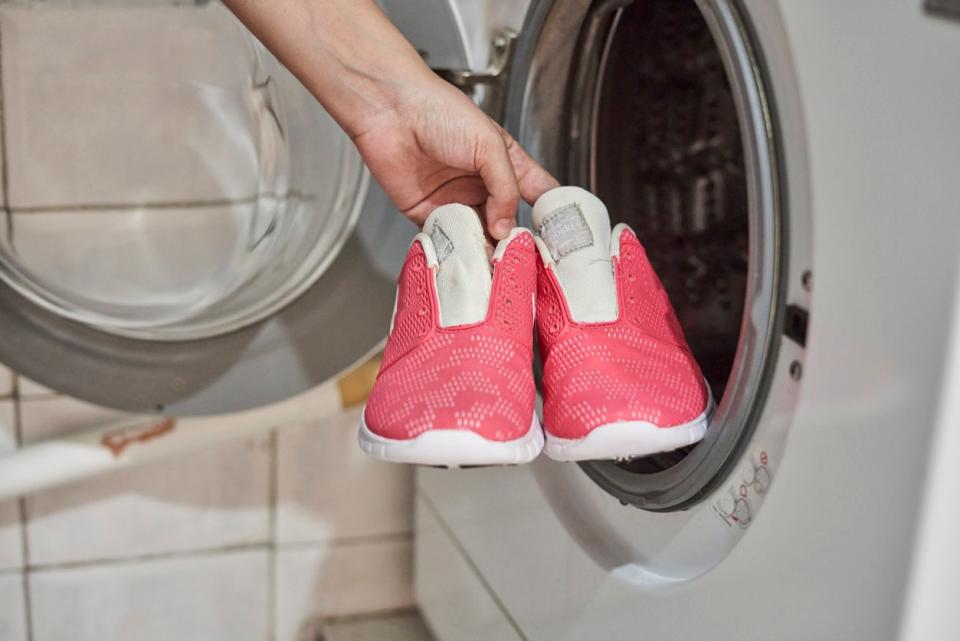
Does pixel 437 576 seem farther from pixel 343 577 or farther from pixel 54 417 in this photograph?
pixel 54 417

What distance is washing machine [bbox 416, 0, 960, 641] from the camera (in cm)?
40

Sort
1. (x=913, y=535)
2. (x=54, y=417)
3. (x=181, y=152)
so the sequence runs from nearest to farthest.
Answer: (x=913, y=535) → (x=181, y=152) → (x=54, y=417)

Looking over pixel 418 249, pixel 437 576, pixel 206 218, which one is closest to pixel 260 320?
pixel 206 218

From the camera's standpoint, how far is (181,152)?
2.60 feet

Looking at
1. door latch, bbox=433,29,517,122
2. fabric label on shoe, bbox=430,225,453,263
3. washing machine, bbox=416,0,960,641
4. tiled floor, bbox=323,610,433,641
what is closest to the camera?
washing machine, bbox=416,0,960,641

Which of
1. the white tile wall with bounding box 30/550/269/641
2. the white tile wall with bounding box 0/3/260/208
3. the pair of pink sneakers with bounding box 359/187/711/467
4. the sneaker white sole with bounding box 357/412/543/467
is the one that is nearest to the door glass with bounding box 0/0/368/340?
the white tile wall with bounding box 0/3/260/208

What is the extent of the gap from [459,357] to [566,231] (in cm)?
12

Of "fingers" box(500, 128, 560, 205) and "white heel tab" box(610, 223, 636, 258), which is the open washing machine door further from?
"white heel tab" box(610, 223, 636, 258)

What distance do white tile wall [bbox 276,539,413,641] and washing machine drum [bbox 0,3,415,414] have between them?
15.9 inches

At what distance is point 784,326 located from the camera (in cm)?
50

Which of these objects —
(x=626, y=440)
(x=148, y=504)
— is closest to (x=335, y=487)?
(x=148, y=504)

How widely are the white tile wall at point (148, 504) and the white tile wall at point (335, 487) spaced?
3 cm

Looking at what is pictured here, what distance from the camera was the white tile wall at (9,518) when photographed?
3.44 ft

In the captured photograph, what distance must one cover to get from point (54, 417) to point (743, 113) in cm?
82
